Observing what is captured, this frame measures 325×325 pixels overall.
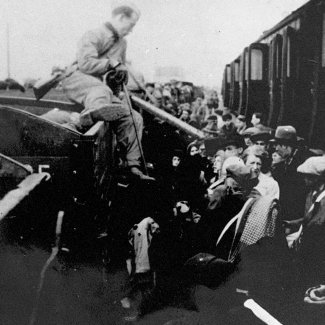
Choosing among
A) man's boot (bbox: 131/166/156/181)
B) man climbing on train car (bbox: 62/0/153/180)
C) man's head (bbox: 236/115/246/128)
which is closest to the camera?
man climbing on train car (bbox: 62/0/153/180)

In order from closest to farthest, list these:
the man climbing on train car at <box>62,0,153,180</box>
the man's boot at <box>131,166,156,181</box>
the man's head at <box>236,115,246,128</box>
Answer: the man climbing on train car at <box>62,0,153,180</box> → the man's boot at <box>131,166,156,181</box> → the man's head at <box>236,115,246,128</box>

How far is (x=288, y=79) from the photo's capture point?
3.58 m

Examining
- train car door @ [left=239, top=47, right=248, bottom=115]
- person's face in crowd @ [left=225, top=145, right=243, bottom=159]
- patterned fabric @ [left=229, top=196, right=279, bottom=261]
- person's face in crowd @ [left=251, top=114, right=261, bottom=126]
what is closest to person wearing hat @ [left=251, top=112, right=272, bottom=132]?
person's face in crowd @ [left=251, top=114, right=261, bottom=126]

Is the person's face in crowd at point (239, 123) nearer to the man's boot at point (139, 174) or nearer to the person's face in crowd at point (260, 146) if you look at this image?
the person's face in crowd at point (260, 146)

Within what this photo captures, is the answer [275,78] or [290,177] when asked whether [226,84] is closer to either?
[275,78]

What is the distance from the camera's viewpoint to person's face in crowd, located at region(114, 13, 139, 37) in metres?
3.46

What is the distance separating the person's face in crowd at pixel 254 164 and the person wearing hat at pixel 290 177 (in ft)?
0.43

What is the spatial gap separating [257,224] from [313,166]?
0.65 meters

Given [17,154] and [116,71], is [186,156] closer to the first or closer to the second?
[116,71]

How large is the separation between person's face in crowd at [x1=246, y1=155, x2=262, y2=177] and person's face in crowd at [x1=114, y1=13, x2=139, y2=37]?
143cm

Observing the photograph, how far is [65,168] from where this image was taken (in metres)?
3.32

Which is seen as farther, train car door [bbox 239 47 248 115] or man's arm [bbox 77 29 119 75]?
train car door [bbox 239 47 248 115]

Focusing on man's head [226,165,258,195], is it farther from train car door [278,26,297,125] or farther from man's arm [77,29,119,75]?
man's arm [77,29,119,75]

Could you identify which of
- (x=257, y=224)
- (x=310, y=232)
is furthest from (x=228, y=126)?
(x=310, y=232)
